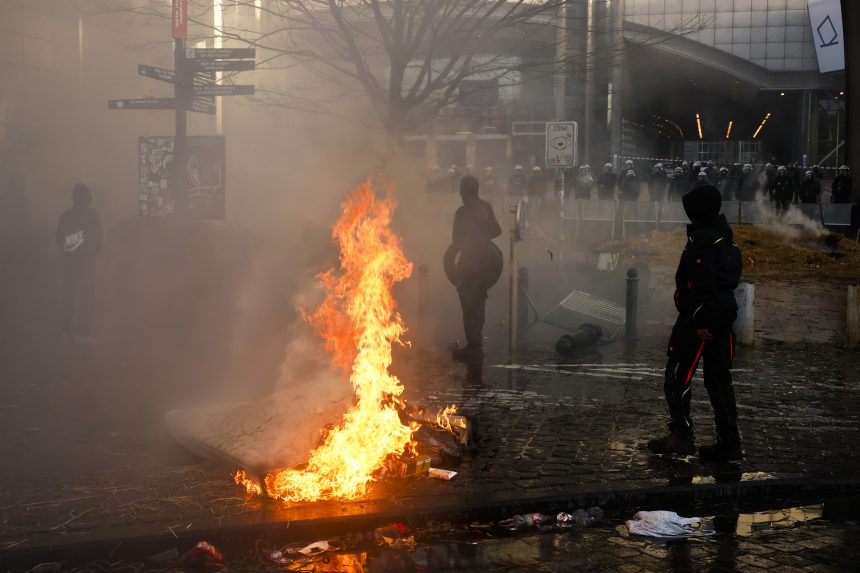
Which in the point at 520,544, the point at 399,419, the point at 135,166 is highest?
the point at 135,166

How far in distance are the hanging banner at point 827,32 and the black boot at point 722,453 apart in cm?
3721

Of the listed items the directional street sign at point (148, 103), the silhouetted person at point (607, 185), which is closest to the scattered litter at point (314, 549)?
the directional street sign at point (148, 103)

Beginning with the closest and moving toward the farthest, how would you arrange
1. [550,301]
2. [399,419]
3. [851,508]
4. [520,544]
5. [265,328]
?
[520,544], [851,508], [399,419], [265,328], [550,301]

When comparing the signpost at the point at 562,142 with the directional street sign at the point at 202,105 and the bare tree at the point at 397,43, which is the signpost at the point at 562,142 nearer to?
the bare tree at the point at 397,43

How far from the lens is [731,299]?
17.4 ft

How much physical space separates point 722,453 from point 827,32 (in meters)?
39.0

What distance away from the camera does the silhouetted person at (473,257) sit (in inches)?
353

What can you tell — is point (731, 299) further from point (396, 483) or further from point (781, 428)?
point (396, 483)

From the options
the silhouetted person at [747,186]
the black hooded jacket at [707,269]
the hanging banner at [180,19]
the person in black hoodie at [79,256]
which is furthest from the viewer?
the silhouetted person at [747,186]

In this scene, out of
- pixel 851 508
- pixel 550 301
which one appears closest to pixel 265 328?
pixel 550 301

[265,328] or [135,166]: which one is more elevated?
[135,166]

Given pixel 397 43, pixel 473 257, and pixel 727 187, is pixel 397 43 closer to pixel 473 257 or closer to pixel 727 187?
pixel 473 257

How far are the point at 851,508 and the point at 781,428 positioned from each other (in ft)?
5.02

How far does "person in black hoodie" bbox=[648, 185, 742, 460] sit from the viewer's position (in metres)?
5.25
